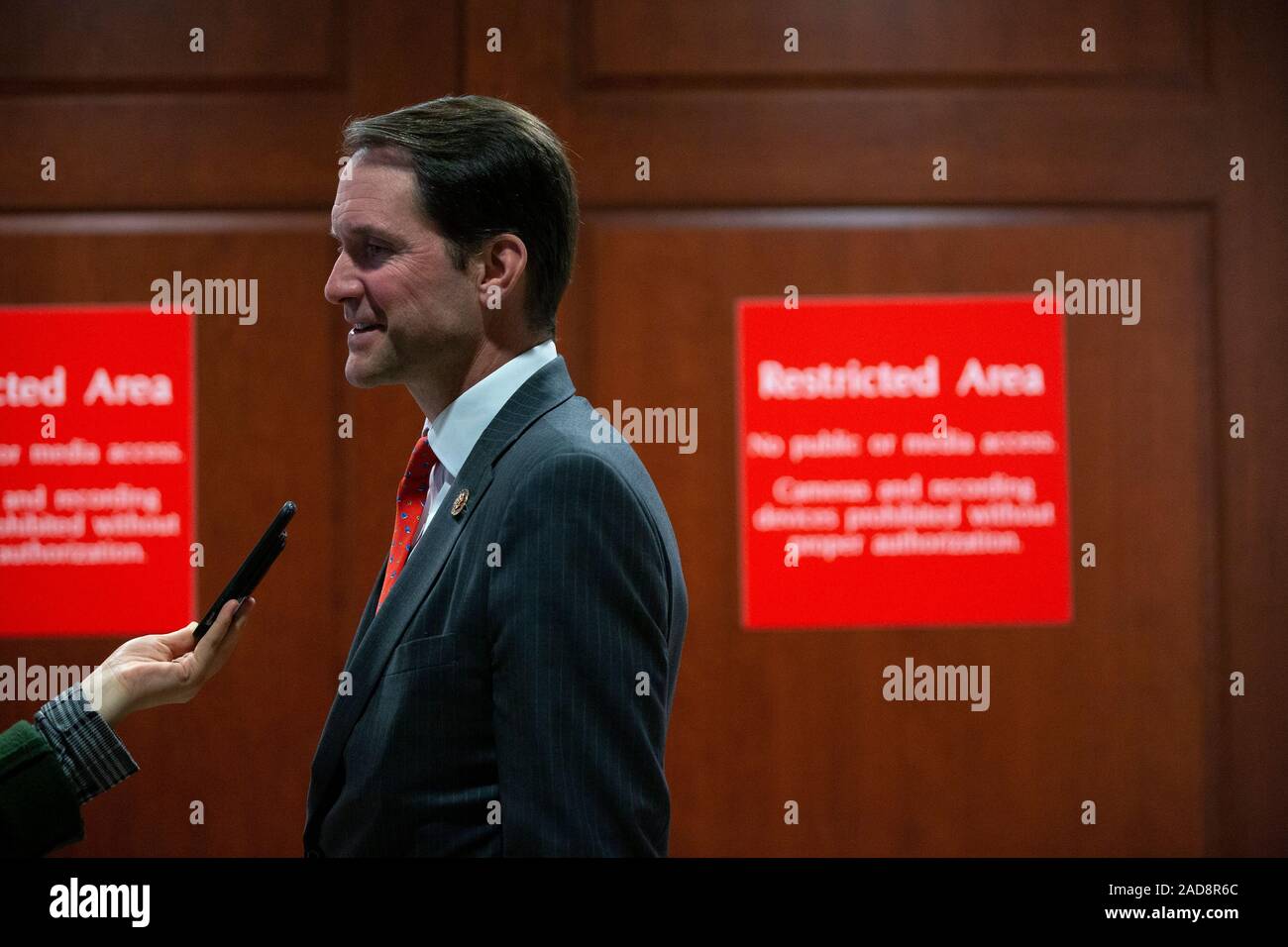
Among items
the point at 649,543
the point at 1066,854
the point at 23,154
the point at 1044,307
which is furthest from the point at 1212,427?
the point at 23,154

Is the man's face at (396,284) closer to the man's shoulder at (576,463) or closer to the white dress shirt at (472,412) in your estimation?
the white dress shirt at (472,412)

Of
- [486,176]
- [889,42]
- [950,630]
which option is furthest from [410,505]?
[889,42]

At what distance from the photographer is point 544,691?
0.96 m

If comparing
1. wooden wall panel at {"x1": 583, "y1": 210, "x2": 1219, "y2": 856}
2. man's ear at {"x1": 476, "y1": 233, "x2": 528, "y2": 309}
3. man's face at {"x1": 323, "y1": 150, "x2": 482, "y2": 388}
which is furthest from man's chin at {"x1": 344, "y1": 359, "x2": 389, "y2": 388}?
wooden wall panel at {"x1": 583, "y1": 210, "x2": 1219, "y2": 856}

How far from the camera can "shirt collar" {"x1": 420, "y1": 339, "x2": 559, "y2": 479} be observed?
1.19 m

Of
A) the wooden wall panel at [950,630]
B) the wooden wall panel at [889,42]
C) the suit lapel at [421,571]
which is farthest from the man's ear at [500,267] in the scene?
the wooden wall panel at [889,42]

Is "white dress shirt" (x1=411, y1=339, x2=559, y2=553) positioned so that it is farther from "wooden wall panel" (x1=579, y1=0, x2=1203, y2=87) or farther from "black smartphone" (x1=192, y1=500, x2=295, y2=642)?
"wooden wall panel" (x1=579, y1=0, x2=1203, y2=87)

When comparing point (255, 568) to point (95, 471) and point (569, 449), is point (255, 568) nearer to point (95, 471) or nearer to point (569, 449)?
point (569, 449)

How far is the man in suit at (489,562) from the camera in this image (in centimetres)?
97

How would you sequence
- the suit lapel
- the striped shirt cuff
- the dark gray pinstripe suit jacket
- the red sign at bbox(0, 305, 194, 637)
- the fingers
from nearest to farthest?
the dark gray pinstripe suit jacket
the suit lapel
the striped shirt cuff
the fingers
the red sign at bbox(0, 305, 194, 637)

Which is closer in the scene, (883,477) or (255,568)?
(255,568)

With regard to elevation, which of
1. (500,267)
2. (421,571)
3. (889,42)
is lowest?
(421,571)

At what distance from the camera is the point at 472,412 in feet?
3.93

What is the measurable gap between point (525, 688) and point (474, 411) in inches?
14.0
